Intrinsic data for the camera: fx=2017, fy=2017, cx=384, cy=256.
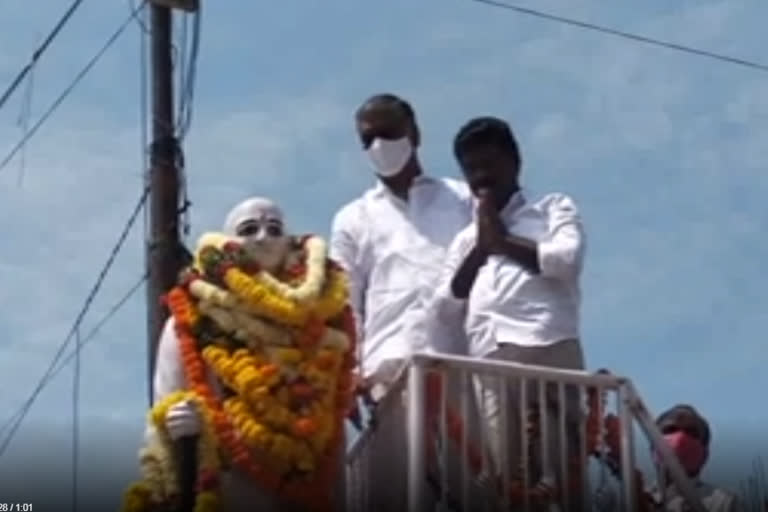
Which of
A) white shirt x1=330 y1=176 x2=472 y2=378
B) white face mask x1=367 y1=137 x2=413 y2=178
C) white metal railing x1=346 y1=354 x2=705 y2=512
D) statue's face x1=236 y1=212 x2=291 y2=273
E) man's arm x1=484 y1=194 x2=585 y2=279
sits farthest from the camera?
white face mask x1=367 y1=137 x2=413 y2=178

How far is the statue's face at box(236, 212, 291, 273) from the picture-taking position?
7.04 metres

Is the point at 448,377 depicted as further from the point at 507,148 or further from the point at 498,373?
the point at 507,148

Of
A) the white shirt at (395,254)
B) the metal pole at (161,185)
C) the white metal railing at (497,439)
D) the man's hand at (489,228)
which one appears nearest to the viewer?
the white metal railing at (497,439)

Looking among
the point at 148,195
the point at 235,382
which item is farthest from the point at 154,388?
the point at 148,195

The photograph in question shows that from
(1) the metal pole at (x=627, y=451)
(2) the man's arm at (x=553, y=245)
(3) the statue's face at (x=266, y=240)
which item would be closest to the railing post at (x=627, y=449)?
(1) the metal pole at (x=627, y=451)

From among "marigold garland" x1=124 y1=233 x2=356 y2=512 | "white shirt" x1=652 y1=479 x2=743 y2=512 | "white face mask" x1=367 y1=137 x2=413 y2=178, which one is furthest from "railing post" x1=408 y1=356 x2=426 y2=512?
"white face mask" x1=367 y1=137 x2=413 y2=178

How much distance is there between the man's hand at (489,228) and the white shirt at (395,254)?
0.28 metres

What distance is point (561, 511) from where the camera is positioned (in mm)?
7242

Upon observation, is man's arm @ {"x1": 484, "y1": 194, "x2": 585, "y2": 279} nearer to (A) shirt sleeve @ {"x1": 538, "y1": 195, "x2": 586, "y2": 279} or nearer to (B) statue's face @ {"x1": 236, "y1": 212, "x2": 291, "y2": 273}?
(A) shirt sleeve @ {"x1": 538, "y1": 195, "x2": 586, "y2": 279}

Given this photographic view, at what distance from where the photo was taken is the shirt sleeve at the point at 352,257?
785 cm

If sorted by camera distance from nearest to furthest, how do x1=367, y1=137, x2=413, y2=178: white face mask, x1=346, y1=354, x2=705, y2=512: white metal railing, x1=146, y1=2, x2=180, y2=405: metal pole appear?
x1=346, y1=354, x2=705, y2=512: white metal railing, x1=367, y1=137, x2=413, y2=178: white face mask, x1=146, y1=2, x2=180, y2=405: metal pole

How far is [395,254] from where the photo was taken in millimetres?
Result: 7844

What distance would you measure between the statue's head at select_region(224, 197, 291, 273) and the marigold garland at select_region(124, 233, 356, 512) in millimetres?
60

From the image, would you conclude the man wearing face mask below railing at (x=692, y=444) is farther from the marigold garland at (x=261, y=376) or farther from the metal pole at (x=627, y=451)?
the marigold garland at (x=261, y=376)
